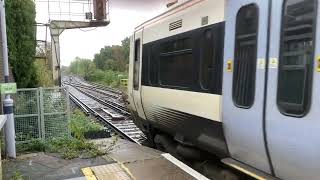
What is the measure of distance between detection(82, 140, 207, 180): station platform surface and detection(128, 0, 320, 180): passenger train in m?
0.48

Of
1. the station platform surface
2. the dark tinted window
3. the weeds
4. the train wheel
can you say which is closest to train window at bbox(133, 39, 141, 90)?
the dark tinted window

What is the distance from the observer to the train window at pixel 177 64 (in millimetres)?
6531

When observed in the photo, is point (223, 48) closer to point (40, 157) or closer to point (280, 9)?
point (280, 9)

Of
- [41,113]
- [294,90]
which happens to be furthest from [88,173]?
[294,90]

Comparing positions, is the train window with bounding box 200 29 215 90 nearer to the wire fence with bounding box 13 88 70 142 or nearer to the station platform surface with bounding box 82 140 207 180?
the station platform surface with bounding box 82 140 207 180

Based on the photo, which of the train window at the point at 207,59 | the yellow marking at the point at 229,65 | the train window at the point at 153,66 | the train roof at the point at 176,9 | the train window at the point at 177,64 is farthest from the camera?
the train window at the point at 153,66

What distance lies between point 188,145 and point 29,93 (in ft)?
12.7

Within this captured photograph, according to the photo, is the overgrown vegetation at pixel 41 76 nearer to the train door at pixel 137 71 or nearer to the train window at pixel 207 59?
the train door at pixel 137 71

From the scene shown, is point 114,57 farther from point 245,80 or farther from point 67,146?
point 245,80

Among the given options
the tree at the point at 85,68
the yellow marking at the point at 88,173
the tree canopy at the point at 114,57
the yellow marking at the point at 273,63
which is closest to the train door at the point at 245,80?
the yellow marking at the point at 273,63

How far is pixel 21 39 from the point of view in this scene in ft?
40.7

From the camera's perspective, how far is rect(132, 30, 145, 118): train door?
950cm

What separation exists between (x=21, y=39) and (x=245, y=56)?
9.30 m

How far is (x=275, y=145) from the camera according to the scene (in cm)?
438
